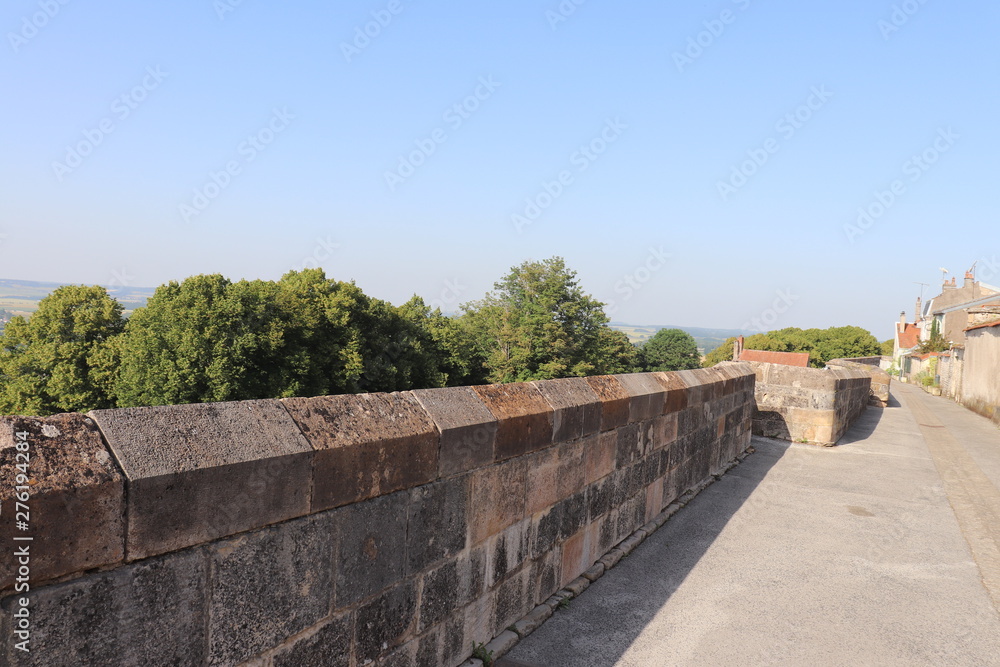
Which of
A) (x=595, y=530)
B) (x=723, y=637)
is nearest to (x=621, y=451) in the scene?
(x=595, y=530)

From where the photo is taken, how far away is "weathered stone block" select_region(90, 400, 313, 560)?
5.34 ft

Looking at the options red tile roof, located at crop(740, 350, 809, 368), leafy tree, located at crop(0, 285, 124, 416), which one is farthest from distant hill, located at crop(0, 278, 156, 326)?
red tile roof, located at crop(740, 350, 809, 368)

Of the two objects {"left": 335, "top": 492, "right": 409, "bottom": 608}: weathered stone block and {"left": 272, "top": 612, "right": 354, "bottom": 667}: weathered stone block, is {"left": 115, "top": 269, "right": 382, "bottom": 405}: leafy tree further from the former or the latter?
{"left": 272, "top": 612, "right": 354, "bottom": 667}: weathered stone block

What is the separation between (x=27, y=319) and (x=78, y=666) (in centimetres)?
3481

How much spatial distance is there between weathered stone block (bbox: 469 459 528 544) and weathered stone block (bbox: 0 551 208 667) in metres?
1.30

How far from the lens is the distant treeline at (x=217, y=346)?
26312 millimetres

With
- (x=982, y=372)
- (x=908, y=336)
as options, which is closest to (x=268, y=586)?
(x=982, y=372)

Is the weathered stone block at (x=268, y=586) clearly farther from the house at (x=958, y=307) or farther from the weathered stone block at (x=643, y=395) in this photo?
the house at (x=958, y=307)

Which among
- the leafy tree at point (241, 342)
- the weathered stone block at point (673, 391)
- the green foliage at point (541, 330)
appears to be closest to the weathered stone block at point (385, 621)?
the weathered stone block at point (673, 391)

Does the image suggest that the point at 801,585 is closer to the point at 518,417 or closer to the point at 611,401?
the point at 611,401

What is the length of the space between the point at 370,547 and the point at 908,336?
74803 millimetres

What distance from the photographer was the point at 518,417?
10.3 ft

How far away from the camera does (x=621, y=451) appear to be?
4.47 m

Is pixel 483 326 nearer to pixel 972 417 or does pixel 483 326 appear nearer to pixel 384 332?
pixel 384 332
